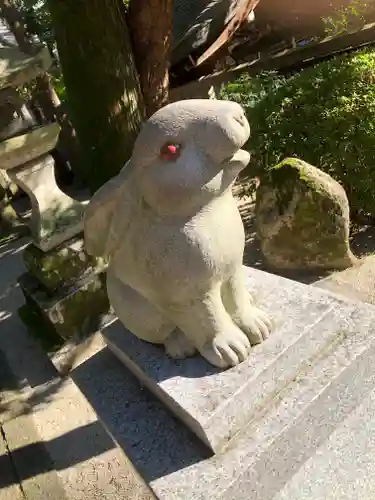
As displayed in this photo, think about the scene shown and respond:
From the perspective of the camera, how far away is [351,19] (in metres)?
8.38

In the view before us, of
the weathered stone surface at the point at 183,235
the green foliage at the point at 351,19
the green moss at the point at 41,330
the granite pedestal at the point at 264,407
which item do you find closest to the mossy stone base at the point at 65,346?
the green moss at the point at 41,330

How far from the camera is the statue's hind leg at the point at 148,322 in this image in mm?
2215

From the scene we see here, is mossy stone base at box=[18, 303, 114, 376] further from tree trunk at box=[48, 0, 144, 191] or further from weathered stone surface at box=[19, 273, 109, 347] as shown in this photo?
tree trunk at box=[48, 0, 144, 191]

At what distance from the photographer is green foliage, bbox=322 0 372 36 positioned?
26.7 feet

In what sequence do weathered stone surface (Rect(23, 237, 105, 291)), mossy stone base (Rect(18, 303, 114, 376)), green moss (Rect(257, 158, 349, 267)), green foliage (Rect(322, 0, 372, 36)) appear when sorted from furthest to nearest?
1. green foliage (Rect(322, 0, 372, 36))
2. green moss (Rect(257, 158, 349, 267))
3. mossy stone base (Rect(18, 303, 114, 376))
4. weathered stone surface (Rect(23, 237, 105, 291))

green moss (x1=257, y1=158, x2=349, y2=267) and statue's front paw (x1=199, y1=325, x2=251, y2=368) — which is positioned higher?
statue's front paw (x1=199, y1=325, x2=251, y2=368)

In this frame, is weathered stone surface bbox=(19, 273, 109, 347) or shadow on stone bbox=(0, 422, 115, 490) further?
weathered stone surface bbox=(19, 273, 109, 347)

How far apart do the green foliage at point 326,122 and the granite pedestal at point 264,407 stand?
2506mm

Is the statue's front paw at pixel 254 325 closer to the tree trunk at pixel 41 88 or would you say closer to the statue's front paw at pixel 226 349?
the statue's front paw at pixel 226 349

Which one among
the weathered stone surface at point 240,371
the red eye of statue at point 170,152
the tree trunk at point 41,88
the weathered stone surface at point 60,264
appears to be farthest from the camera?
the tree trunk at point 41,88

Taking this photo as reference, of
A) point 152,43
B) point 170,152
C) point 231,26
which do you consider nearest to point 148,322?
point 170,152

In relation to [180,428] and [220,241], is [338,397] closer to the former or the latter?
[180,428]

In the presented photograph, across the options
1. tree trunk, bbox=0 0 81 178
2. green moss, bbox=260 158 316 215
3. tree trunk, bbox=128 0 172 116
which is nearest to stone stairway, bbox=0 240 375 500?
green moss, bbox=260 158 316 215

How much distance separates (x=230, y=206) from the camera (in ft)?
6.86
